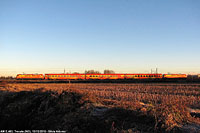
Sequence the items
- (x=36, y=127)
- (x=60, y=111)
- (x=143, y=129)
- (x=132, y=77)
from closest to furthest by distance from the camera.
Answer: (x=143, y=129), (x=36, y=127), (x=60, y=111), (x=132, y=77)

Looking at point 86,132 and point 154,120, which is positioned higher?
point 154,120

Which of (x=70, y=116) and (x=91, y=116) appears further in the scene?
(x=70, y=116)

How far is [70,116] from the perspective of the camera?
802 centimetres

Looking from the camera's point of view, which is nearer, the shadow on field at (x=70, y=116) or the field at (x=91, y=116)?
the field at (x=91, y=116)

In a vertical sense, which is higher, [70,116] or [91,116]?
[91,116]

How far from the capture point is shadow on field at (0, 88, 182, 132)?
648cm

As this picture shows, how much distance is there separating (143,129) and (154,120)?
0.78 metres

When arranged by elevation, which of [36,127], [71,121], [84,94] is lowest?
[36,127]

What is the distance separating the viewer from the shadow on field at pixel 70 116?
6483 mm

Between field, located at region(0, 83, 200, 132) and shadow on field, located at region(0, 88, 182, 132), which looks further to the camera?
shadow on field, located at region(0, 88, 182, 132)

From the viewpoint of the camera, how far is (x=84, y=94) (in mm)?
10969

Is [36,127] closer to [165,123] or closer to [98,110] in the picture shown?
[98,110]

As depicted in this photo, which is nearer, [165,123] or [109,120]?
[165,123]

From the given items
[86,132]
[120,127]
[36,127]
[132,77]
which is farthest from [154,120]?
[132,77]
